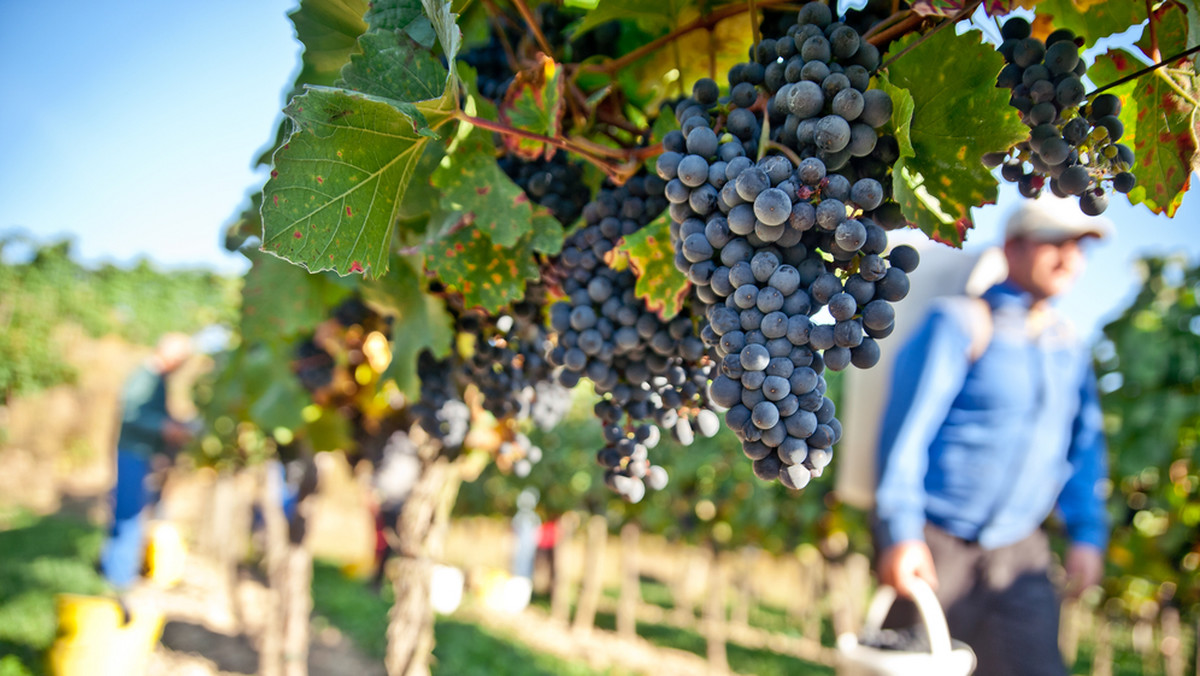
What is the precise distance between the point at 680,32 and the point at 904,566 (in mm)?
1625

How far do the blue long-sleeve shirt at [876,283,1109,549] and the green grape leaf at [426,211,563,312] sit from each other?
160cm

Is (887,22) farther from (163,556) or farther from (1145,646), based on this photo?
(1145,646)

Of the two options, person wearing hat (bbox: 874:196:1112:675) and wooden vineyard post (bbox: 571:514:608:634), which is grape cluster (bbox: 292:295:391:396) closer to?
person wearing hat (bbox: 874:196:1112:675)

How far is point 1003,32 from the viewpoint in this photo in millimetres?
927

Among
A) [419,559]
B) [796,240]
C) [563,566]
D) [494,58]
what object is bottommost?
[563,566]

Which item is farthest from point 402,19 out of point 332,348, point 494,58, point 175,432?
point 175,432

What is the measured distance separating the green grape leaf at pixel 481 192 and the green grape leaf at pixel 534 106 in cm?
6

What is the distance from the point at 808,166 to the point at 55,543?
12.9m

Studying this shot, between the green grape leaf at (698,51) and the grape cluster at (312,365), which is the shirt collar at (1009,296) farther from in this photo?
the grape cluster at (312,365)

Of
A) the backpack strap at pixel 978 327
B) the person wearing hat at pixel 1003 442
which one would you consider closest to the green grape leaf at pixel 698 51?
the person wearing hat at pixel 1003 442

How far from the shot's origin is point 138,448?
5445 mm

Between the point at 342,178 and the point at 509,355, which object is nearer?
the point at 342,178

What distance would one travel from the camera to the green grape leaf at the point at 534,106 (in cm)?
109

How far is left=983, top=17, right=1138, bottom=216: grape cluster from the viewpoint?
0.85 meters
